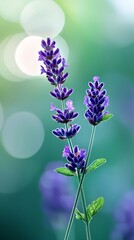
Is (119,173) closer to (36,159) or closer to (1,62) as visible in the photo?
(36,159)

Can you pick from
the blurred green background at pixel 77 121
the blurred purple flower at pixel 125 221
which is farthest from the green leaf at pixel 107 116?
the blurred green background at pixel 77 121

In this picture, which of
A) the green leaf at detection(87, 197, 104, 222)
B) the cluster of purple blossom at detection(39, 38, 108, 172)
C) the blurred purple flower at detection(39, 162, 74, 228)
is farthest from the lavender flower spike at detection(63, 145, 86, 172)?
the blurred purple flower at detection(39, 162, 74, 228)

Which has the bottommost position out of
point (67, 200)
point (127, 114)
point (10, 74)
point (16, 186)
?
point (67, 200)

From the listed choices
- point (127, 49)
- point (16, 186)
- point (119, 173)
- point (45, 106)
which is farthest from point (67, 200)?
point (127, 49)

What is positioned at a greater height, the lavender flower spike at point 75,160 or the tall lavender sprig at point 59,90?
the tall lavender sprig at point 59,90

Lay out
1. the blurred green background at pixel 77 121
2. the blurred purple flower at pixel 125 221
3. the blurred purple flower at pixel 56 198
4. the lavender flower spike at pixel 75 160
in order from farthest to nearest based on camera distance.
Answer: the blurred green background at pixel 77 121
the blurred purple flower at pixel 56 198
the blurred purple flower at pixel 125 221
the lavender flower spike at pixel 75 160

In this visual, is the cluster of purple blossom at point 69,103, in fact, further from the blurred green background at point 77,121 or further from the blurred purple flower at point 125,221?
the blurred green background at point 77,121
